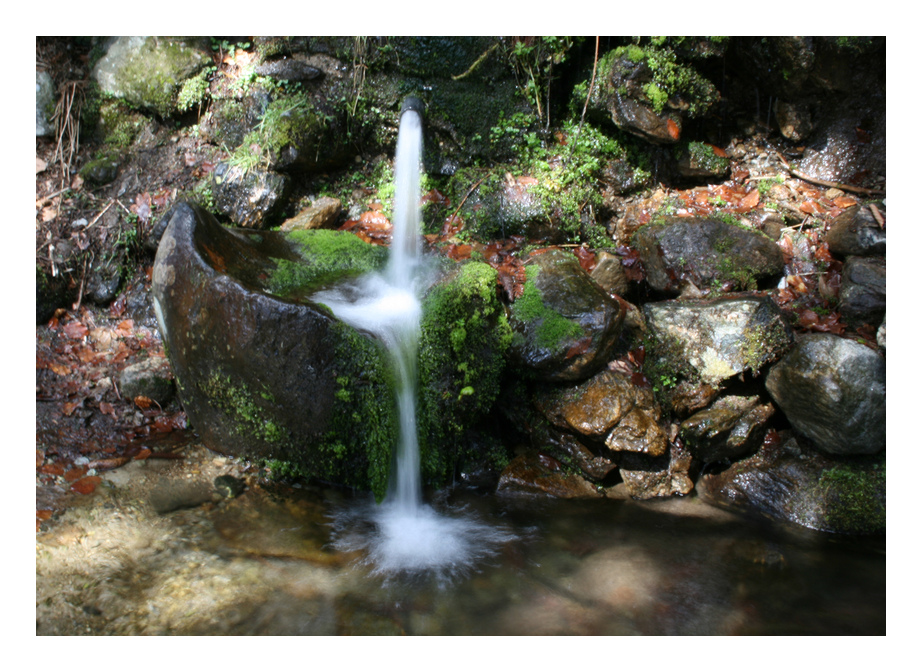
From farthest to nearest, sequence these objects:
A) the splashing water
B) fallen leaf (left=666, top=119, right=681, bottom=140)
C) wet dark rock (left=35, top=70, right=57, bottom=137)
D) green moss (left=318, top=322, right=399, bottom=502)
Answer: wet dark rock (left=35, top=70, right=57, bottom=137), fallen leaf (left=666, top=119, right=681, bottom=140), green moss (left=318, top=322, right=399, bottom=502), the splashing water

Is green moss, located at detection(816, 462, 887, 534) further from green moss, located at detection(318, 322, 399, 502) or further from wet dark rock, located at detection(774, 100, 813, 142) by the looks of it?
wet dark rock, located at detection(774, 100, 813, 142)

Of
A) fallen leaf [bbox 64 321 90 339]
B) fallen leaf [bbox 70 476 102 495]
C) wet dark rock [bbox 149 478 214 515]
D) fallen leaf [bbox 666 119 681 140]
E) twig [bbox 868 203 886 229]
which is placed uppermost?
fallen leaf [bbox 666 119 681 140]

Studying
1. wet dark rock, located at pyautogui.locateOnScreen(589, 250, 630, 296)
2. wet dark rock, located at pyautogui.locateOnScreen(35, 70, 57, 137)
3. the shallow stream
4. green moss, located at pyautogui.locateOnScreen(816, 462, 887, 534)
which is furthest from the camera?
wet dark rock, located at pyautogui.locateOnScreen(35, 70, 57, 137)

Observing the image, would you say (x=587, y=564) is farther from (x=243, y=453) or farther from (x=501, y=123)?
(x=501, y=123)

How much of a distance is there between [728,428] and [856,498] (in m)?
0.91

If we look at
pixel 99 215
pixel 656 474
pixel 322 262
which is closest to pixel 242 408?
pixel 322 262

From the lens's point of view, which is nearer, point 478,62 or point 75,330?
point 75,330

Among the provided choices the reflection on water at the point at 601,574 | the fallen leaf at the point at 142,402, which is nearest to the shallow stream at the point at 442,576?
the reflection on water at the point at 601,574

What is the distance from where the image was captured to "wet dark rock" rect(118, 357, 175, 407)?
4641 mm

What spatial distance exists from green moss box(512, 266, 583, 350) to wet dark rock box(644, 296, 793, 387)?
746 mm

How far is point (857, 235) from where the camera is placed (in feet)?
14.7

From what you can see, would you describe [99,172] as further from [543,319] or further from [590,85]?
[590,85]

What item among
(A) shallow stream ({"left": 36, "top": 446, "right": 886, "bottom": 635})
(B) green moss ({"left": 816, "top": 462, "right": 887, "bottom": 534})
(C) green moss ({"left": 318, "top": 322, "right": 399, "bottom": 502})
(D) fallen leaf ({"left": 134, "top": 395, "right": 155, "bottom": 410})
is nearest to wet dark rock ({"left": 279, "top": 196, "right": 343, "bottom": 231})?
(D) fallen leaf ({"left": 134, "top": 395, "right": 155, "bottom": 410})

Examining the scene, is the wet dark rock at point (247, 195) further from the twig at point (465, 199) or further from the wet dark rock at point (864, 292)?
the wet dark rock at point (864, 292)
